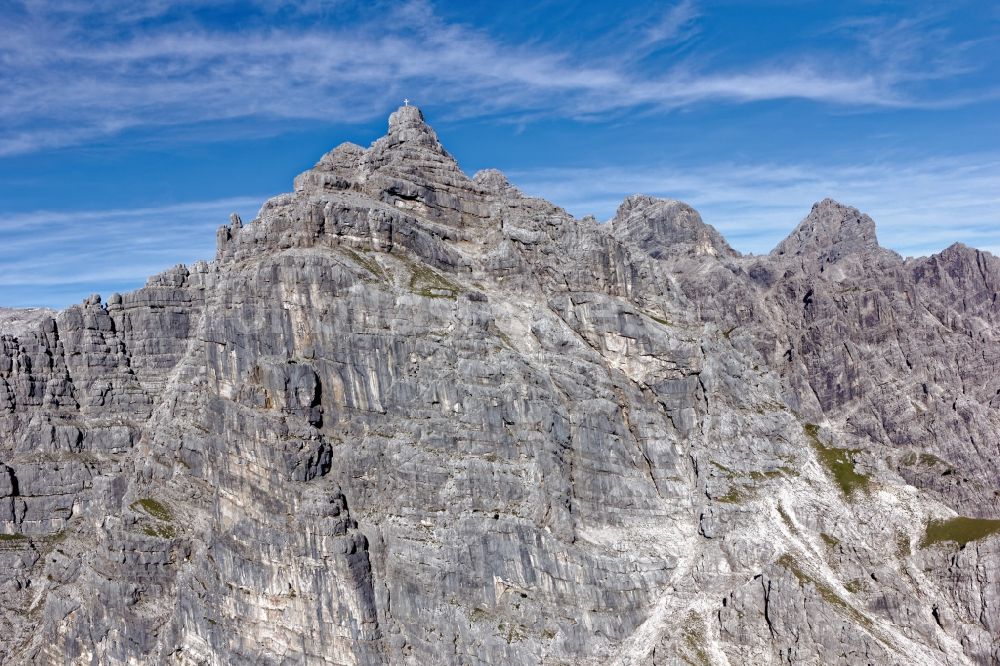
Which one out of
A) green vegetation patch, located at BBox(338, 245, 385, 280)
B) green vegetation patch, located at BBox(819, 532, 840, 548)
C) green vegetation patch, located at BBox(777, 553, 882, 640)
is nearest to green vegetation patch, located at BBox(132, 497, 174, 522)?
green vegetation patch, located at BBox(338, 245, 385, 280)

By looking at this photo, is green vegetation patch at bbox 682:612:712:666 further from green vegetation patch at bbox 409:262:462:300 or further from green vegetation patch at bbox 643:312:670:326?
green vegetation patch at bbox 409:262:462:300

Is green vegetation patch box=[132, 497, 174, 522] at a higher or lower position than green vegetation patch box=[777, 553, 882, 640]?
higher

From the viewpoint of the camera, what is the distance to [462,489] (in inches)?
4163

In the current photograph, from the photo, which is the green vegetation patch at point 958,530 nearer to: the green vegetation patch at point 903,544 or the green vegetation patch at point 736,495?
the green vegetation patch at point 903,544

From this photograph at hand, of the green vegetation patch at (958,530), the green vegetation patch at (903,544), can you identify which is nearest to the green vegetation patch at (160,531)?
the green vegetation patch at (903,544)

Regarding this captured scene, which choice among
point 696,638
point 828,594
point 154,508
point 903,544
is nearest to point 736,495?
point 828,594

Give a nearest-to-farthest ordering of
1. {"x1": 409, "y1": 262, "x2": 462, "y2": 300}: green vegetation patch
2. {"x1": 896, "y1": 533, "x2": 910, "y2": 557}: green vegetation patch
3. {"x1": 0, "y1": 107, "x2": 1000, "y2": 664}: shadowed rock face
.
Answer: {"x1": 0, "y1": 107, "x2": 1000, "y2": 664}: shadowed rock face, {"x1": 896, "y1": 533, "x2": 910, "y2": 557}: green vegetation patch, {"x1": 409, "y1": 262, "x2": 462, "y2": 300}: green vegetation patch

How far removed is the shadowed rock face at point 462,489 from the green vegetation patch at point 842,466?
0.42m

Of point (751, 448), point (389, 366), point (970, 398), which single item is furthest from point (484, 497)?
point (970, 398)

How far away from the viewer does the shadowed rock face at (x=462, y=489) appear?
103 meters

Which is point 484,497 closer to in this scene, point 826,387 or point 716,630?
point 716,630

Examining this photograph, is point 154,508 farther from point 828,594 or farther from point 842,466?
point 842,466

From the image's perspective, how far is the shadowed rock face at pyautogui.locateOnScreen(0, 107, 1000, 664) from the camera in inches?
4063

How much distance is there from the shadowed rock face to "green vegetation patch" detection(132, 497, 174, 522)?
0.58m
